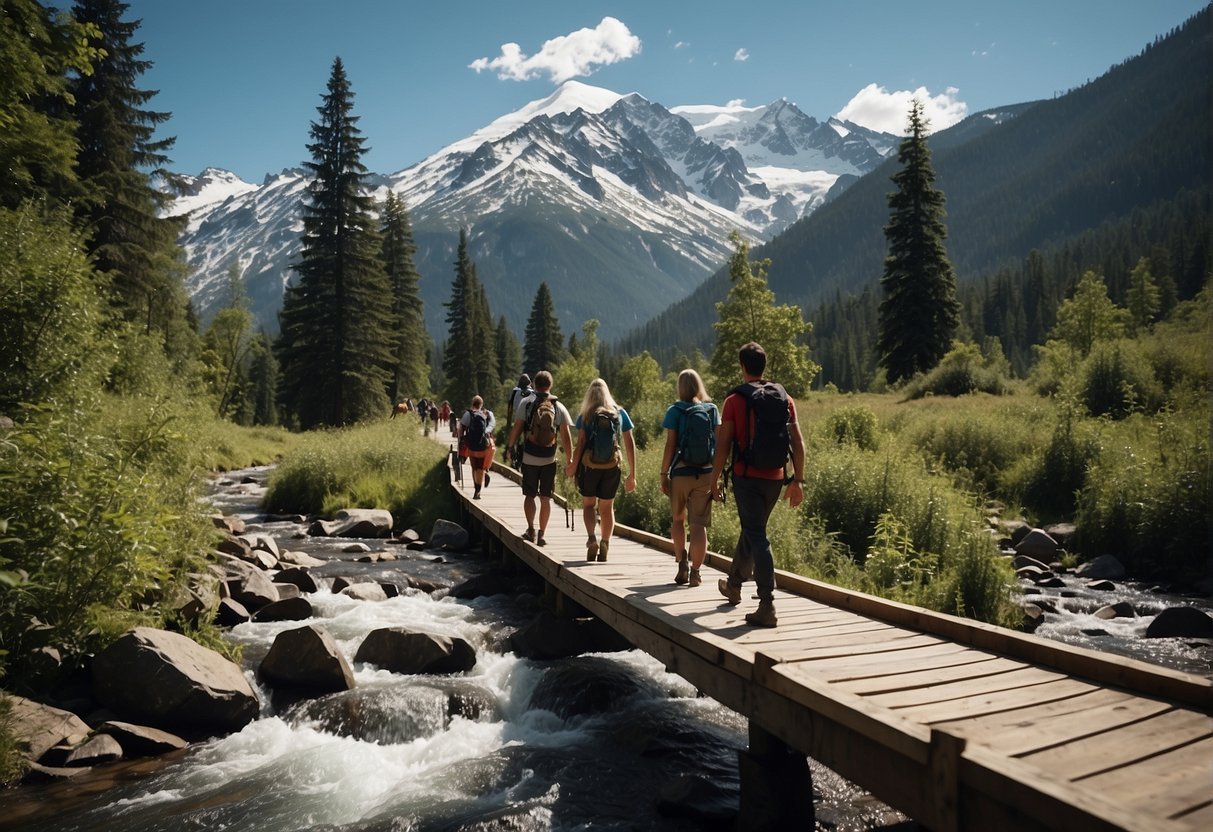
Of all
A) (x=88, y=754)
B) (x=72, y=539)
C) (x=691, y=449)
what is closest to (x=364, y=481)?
(x=72, y=539)

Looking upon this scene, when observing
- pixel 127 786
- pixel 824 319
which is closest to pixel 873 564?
pixel 127 786

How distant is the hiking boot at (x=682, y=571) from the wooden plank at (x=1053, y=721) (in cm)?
388

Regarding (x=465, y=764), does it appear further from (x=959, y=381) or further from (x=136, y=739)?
(x=959, y=381)

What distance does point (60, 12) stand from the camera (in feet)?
30.1

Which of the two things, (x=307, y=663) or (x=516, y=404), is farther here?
(x=516, y=404)

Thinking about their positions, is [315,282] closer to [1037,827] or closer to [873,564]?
[873,564]

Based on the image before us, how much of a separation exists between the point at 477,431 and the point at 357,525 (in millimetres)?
4251

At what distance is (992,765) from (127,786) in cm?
653

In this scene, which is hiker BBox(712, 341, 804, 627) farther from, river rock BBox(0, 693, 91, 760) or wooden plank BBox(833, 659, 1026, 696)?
river rock BBox(0, 693, 91, 760)

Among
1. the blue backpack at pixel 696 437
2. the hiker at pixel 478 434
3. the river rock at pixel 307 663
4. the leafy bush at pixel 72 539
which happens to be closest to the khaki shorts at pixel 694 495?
the blue backpack at pixel 696 437

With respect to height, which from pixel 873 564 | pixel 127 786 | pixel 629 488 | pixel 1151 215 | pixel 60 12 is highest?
pixel 1151 215

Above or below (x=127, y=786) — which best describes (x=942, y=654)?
above

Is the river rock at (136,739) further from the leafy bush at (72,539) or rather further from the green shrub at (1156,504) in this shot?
the green shrub at (1156,504)

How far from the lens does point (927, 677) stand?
482 centimetres
